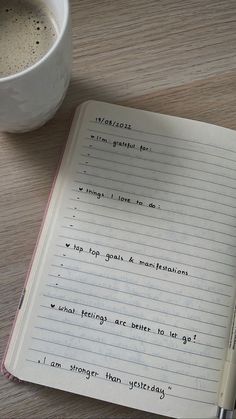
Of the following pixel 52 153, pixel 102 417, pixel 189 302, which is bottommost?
pixel 102 417

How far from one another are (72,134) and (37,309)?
16 cm

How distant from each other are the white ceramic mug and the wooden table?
41 mm

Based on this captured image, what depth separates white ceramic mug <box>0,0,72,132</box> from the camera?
0.49m

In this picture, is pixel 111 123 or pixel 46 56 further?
pixel 111 123

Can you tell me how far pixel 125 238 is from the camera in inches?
22.3

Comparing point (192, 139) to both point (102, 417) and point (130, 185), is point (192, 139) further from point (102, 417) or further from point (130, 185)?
point (102, 417)

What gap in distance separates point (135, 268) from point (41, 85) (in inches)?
6.9

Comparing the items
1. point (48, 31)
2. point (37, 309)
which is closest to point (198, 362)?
point (37, 309)

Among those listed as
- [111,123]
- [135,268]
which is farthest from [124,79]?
[135,268]

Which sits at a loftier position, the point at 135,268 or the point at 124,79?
the point at 124,79

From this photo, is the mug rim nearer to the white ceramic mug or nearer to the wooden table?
the white ceramic mug

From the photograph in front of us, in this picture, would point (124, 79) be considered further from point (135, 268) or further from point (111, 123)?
point (135, 268)

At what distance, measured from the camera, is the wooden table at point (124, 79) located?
0.58 m

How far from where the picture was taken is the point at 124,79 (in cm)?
62
